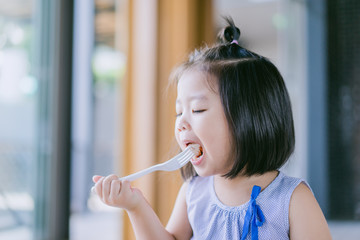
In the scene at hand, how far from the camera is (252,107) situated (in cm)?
72

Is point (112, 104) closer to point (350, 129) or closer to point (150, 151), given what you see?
point (150, 151)

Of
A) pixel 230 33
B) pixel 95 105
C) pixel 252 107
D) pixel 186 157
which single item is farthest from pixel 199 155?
pixel 95 105

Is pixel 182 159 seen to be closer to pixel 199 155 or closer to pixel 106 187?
pixel 199 155

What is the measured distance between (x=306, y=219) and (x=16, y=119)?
1614 mm

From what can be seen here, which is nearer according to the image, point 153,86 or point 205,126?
point 205,126

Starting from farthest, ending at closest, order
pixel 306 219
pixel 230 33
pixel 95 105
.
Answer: pixel 95 105 < pixel 230 33 < pixel 306 219

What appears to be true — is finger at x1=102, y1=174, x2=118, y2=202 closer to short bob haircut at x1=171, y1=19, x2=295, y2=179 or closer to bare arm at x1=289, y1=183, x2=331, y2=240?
short bob haircut at x1=171, y1=19, x2=295, y2=179

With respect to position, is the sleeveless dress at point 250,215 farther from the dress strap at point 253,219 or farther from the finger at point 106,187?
the finger at point 106,187

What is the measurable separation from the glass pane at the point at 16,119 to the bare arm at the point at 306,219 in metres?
1.55

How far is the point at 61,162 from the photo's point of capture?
6.50 feet

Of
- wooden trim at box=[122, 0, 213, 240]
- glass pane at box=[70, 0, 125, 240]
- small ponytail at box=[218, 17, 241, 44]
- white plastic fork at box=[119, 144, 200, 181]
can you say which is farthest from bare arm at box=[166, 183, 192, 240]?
glass pane at box=[70, 0, 125, 240]

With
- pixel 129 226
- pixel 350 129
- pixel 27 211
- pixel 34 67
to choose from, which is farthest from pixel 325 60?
pixel 27 211

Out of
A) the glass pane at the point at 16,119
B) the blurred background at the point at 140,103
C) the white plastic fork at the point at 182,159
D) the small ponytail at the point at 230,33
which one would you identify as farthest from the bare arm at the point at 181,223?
the glass pane at the point at 16,119

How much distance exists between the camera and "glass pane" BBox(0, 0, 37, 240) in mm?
1849
